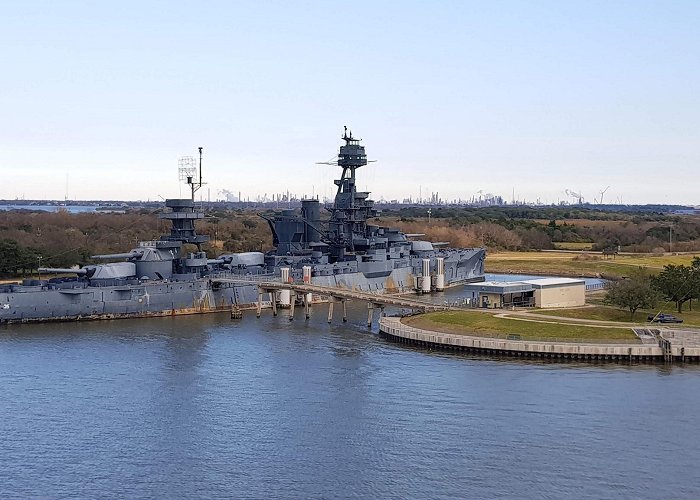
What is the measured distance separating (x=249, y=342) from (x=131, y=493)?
27.2 m

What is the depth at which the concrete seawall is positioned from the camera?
48375 mm

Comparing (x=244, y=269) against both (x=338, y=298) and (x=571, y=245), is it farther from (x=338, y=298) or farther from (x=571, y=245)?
(x=571, y=245)

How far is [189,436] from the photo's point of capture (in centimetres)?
3472

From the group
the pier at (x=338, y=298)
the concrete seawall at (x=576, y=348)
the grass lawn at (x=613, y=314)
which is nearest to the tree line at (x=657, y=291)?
the grass lawn at (x=613, y=314)

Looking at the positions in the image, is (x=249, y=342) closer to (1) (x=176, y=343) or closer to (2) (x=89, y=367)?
(1) (x=176, y=343)

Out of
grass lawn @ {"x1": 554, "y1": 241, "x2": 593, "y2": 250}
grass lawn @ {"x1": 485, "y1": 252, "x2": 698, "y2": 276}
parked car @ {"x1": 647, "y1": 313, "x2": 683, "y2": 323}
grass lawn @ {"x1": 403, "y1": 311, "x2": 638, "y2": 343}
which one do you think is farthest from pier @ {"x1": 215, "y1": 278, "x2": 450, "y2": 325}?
grass lawn @ {"x1": 554, "y1": 241, "x2": 593, "y2": 250}

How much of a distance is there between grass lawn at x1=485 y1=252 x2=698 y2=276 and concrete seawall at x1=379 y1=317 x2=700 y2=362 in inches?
1757

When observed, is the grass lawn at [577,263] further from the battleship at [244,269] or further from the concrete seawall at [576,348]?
the concrete seawall at [576,348]

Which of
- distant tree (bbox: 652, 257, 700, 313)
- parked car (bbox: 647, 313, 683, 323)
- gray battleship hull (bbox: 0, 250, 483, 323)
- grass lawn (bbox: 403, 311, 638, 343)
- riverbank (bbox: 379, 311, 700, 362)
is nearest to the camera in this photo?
riverbank (bbox: 379, 311, 700, 362)

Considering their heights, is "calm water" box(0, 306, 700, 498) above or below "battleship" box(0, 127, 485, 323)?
below

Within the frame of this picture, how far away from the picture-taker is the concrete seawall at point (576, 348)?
4838 cm

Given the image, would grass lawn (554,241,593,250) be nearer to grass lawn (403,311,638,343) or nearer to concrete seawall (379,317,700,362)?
grass lawn (403,311,638,343)

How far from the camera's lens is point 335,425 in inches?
1426

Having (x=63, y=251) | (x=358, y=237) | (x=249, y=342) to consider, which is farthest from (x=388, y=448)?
(x=63, y=251)
